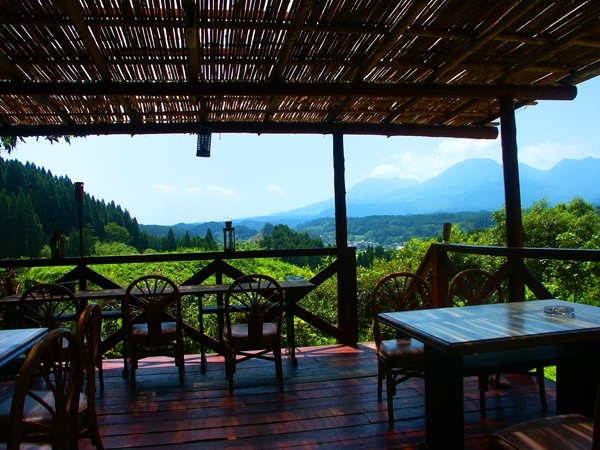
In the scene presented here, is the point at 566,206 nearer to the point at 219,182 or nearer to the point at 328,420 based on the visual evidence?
the point at 328,420

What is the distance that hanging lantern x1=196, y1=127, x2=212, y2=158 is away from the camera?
416 cm

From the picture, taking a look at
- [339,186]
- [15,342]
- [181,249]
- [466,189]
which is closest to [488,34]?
[339,186]

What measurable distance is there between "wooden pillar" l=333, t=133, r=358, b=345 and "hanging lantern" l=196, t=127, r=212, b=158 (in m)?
1.37

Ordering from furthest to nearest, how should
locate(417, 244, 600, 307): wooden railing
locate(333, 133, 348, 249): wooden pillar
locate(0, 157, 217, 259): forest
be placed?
locate(0, 157, 217, 259): forest → locate(333, 133, 348, 249): wooden pillar → locate(417, 244, 600, 307): wooden railing

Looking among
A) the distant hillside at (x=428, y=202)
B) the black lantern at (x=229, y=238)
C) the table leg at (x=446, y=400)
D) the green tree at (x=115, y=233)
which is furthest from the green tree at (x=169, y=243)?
the table leg at (x=446, y=400)

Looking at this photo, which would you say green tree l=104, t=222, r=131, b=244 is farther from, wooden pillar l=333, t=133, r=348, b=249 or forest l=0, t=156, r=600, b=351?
wooden pillar l=333, t=133, r=348, b=249

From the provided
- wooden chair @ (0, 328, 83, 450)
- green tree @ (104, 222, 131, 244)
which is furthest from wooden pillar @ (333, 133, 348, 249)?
green tree @ (104, 222, 131, 244)

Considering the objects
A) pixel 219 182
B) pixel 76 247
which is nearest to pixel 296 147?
pixel 219 182

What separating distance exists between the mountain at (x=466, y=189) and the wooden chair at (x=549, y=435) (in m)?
23.1

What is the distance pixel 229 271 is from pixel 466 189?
48292mm

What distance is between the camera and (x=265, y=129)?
450 cm

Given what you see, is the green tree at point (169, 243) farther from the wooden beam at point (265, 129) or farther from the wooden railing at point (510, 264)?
the wooden railing at point (510, 264)

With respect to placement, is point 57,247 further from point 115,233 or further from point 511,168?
point 511,168

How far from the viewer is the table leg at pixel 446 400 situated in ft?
6.50
